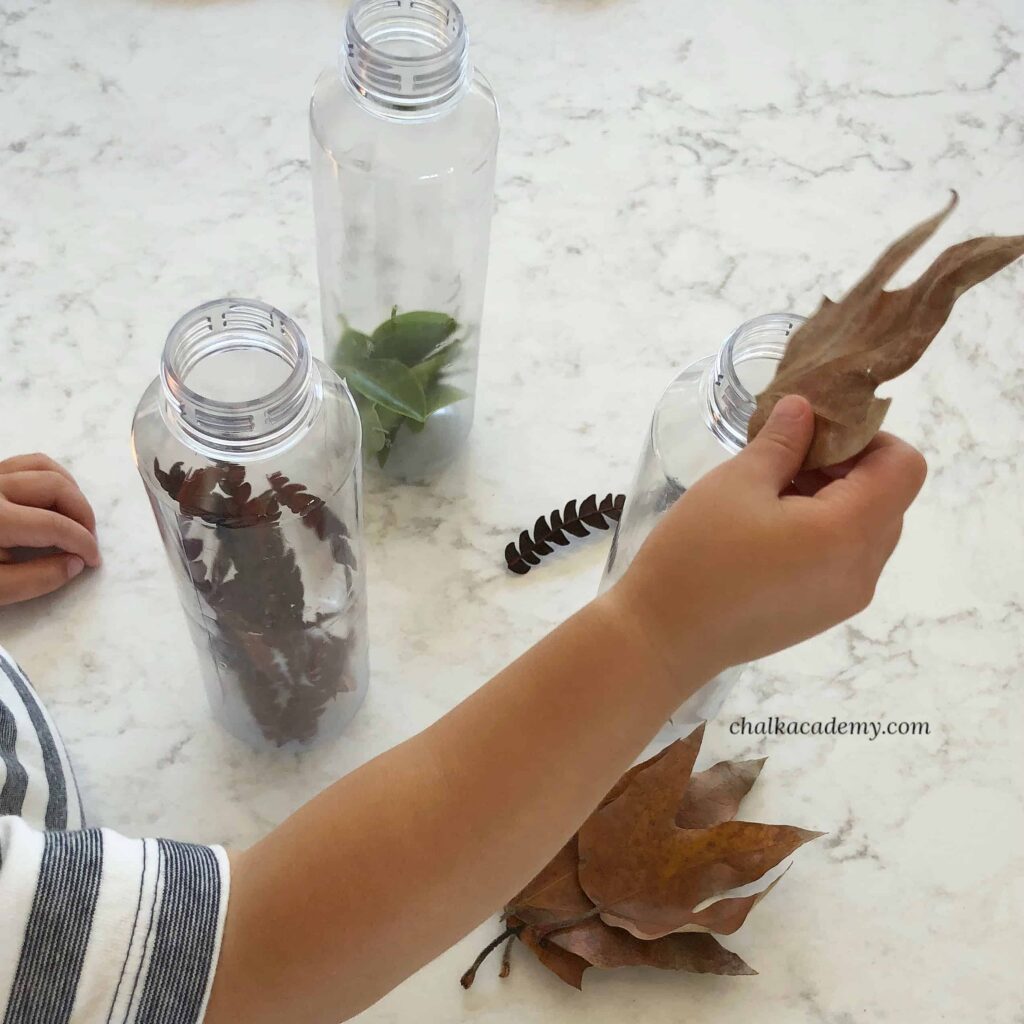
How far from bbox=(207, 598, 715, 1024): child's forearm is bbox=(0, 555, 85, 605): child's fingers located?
0.79 ft

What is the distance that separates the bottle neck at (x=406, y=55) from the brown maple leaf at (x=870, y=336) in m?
0.21

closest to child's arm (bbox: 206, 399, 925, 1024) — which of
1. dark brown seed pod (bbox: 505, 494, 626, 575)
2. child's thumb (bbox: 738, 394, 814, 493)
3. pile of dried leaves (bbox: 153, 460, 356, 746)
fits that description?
child's thumb (bbox: 738, 394, 814, 493)

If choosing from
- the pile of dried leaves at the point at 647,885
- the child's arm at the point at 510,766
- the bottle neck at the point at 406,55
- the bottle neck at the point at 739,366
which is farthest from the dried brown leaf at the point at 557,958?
the bottle neck at the point at 406,55

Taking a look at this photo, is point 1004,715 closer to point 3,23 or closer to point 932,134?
point 932,134

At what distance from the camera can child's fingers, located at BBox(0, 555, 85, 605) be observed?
22.1 inches

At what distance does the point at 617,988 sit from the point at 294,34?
2.06 feet

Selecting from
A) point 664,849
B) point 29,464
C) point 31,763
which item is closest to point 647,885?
point 664,849

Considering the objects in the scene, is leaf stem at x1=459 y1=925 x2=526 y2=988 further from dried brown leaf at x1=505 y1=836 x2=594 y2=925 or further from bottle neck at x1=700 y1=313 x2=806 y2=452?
bottle neck at x1=700 y1=313 x2=806 y2=452

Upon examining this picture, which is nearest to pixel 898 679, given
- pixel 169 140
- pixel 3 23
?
pixel 169 140

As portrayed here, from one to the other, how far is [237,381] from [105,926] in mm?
203

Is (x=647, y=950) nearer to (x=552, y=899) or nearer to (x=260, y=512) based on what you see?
(x=552, y=899)

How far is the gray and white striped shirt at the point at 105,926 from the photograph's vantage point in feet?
1.21

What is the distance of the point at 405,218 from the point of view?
1.82 ft

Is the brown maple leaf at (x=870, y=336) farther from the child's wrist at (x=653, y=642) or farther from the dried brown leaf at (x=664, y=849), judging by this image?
the dried brown leaf at (x=664, y=849)
